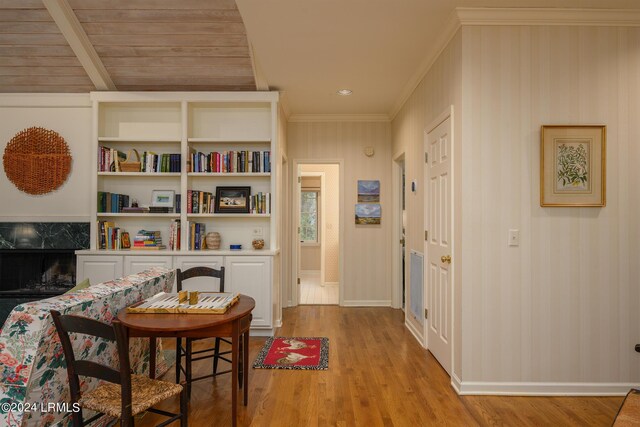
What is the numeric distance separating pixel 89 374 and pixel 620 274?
10.6 feet

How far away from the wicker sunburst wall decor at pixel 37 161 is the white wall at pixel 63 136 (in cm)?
6

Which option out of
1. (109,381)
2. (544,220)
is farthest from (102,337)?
(544,220)

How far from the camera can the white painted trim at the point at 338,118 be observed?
17.5 ft

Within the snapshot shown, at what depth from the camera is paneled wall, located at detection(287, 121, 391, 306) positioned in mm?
5355

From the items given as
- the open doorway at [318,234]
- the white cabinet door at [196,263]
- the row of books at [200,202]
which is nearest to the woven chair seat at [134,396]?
the white cabinet door at [196,263]

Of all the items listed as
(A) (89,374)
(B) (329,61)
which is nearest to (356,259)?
(B) (329,61)

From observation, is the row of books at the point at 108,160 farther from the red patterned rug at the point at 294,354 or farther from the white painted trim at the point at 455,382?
the white painted trim at the point at 455,382

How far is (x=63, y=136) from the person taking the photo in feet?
14.0

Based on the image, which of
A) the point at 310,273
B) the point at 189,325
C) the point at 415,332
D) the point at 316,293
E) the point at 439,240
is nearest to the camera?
the point at 189,325

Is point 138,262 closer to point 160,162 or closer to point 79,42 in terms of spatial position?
point 160,162

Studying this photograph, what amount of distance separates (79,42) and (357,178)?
3.49m

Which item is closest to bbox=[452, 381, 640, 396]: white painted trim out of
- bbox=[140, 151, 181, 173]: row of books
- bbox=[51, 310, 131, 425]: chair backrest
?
bbox=[51, 310, 131, 425]: chair backrest

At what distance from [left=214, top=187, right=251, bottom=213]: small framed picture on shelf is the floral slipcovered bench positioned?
2.21 metres

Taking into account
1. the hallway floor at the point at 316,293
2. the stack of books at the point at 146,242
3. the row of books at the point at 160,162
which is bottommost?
the hallway floor at the point at 316,293
